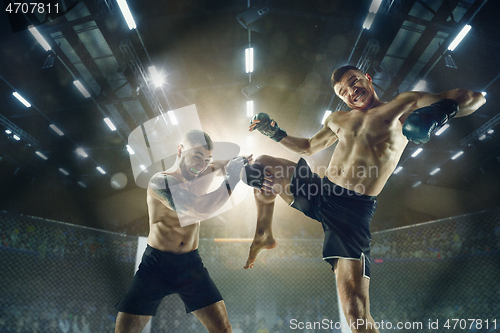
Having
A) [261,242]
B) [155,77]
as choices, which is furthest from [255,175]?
[155,77]

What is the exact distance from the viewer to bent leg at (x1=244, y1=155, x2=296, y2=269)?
1.73 m

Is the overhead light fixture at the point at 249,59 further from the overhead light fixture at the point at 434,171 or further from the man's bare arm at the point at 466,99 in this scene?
the overhead light fixture at the point at 434,171

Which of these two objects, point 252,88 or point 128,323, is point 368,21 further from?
point 128,323

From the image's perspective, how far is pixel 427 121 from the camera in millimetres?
1374

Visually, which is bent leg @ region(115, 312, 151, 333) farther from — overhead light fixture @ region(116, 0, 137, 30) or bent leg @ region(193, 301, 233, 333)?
overhead light fixture @ region(116, 0, 137, 30)

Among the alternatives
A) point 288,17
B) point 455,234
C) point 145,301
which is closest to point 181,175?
point 145,301

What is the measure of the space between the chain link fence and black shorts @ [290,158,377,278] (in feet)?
9.70

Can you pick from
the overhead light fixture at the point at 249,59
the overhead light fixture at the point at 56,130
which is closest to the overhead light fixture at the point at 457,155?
the overhead light fixture at the point at 249,59

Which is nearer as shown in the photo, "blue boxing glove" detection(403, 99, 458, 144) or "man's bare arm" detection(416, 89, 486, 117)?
"blue boxing glove" detection(403, 99, 458, 144)

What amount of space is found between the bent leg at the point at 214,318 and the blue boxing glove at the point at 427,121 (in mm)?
2066

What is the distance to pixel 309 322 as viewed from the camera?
4.57 metres

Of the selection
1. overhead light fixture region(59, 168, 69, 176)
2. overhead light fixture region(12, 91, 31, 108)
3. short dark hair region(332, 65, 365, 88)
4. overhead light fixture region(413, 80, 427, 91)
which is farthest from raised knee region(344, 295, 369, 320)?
overhead light fixture region(59, 168, 69, 176)

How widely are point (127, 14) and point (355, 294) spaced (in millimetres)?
5436

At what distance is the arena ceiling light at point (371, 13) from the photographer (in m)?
4.17
